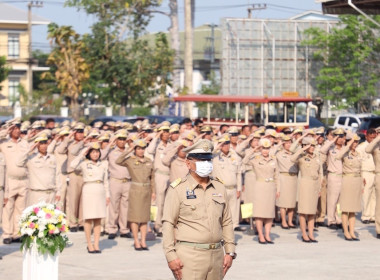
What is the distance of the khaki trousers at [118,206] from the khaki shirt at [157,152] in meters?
0.86

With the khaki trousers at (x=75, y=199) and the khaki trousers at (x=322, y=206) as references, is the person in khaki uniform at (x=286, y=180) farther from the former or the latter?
the khaki trousers at (x=75, y=199)

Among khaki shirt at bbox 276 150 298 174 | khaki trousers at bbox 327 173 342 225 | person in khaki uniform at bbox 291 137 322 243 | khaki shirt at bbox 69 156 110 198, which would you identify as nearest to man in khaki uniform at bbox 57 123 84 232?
khaki shirt at bbox 69 156 110 198

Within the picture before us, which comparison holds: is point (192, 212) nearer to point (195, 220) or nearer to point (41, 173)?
point (195, 220)

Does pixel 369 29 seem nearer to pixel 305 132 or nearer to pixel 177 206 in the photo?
pixel 305 132

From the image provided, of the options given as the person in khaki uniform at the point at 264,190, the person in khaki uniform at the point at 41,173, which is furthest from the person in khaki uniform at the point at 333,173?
the person in khaki uniform at the point at 41,173

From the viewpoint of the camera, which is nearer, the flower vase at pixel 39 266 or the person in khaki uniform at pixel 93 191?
the flower vase at pixel 39 266

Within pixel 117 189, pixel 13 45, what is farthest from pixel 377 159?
pixel 13 45

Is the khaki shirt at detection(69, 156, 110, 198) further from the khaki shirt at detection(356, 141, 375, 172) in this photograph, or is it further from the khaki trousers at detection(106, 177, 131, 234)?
the khaki shirt at detection(356, 141, 375, 172)

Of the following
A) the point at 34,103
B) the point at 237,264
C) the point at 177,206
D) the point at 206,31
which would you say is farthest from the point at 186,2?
the point at 206,31

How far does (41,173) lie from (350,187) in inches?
207

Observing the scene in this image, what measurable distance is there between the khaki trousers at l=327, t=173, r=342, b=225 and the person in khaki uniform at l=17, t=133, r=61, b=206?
17.2 feet

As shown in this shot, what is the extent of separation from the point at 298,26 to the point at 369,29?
4.19 metres

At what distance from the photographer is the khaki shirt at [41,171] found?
16.3 meters

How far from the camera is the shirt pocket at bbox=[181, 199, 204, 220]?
30.9ft
